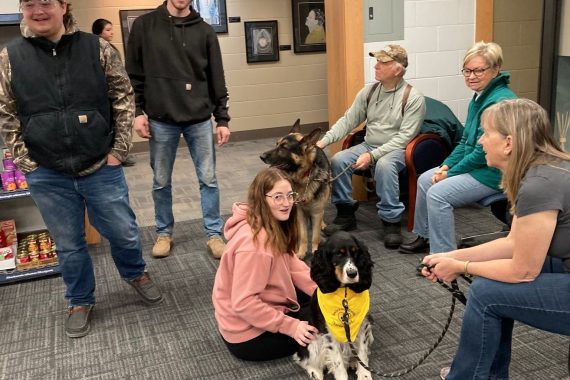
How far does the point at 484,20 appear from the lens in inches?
179

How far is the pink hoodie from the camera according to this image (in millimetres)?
2168

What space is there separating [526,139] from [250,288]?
114 centimetres

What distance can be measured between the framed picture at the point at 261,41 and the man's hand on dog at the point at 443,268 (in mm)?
6211

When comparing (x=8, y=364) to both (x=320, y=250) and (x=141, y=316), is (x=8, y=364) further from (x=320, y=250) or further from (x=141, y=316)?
(x=320, y=250)

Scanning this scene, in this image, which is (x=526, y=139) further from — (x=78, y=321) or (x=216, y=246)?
(x=216, y=246)

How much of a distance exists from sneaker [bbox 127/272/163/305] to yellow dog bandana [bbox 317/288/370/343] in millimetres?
1196

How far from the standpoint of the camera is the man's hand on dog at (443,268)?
1889 millimetres

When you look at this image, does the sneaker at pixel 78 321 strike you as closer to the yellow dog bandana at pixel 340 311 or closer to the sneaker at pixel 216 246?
the sneaker at pixel 216 246

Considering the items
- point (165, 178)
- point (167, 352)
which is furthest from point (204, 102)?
point (167, 352)

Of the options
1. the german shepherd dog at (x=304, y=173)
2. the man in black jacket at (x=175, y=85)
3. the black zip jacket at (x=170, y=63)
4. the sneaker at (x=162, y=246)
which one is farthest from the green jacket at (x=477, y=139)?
the sneaker at (x=162, y=246)

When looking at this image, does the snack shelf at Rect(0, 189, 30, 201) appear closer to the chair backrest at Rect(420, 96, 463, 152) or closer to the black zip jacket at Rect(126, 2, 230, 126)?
the black zip jacket at Rect(126, 2, 230, 126)

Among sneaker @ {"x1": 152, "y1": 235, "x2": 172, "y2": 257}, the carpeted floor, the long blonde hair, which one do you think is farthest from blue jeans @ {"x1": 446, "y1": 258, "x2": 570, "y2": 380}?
sneaker @ {"x1": 152, "y1": 235, "x2": 172, "y2": 257}

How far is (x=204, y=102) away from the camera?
11.4ft

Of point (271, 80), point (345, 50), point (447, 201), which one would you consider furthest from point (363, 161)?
point (271, 80)
